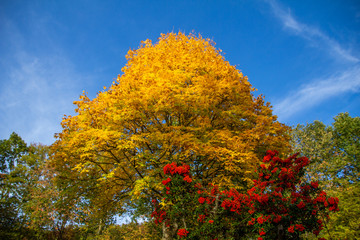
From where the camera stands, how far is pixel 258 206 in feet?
17.0

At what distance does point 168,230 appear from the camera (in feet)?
29.0

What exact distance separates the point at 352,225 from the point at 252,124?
5.09 m

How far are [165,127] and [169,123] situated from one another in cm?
134

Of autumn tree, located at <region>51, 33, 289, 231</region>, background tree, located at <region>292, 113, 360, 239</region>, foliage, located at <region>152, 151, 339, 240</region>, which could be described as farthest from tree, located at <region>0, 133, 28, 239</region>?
background tree, located at <region>292, 113, 360, 239</region>

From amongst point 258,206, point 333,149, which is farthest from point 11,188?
point 333,149

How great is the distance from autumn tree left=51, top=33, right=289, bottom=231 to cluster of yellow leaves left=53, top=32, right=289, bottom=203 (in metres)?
0.04

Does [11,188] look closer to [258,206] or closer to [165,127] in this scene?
[165,127]

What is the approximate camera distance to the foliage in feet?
16.5

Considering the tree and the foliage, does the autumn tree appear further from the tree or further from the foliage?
→ the tree

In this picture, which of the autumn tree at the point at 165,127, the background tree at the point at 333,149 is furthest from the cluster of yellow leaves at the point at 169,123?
the background tree at the point at 333,149

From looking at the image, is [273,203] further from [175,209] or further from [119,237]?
[119,237]

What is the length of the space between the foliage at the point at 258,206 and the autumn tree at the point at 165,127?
A: 143cm

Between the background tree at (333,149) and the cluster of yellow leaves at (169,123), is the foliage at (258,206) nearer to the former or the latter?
the cluster of yellow leaves at (169,123)

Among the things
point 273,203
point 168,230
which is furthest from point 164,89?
point 168,230
